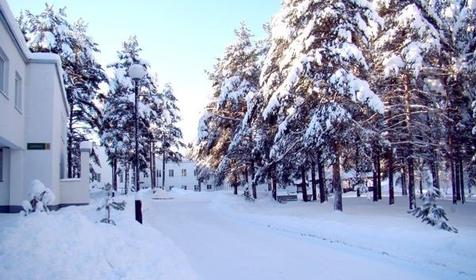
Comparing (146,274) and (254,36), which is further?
(254,36)

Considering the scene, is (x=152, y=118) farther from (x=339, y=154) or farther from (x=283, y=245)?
(x=283, y=245)

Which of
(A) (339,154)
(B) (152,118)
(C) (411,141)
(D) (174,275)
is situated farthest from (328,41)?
(B) (152,118)

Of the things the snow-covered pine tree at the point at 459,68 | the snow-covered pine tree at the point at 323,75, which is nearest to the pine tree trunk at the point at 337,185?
the snow-covered pine tree at the point at 323,75

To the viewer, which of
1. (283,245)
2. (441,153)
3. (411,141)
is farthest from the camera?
(441,153)

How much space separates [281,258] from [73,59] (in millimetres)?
23657

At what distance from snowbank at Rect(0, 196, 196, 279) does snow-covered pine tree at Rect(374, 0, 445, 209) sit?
12848 mm

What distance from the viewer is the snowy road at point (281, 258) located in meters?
8.08

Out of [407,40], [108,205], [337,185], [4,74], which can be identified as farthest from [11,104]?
[407,40]

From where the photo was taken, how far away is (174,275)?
23.8 ft

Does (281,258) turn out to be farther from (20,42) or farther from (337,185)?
(20,42)

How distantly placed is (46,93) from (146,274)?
1348 centimetres

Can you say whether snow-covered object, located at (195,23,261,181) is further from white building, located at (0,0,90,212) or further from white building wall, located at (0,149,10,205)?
white building wall, located at (0,149,10,205)

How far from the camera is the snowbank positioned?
621 centimetres

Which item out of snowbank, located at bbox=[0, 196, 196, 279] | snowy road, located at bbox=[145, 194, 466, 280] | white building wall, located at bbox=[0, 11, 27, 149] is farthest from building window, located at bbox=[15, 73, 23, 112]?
snowbank, located at bbox=[0, 196, 196, 279]
